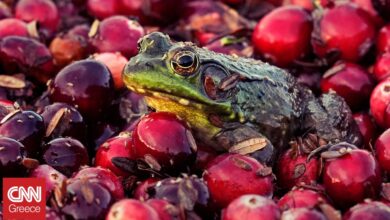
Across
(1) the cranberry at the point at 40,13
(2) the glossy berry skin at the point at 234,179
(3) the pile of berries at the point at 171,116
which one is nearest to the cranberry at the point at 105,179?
(3) the pile of berries at the point at 171,116

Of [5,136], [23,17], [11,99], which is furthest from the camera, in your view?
[23,17]

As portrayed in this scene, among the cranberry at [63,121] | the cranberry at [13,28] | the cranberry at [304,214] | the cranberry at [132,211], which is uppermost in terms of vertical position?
the cranberry at [132,211]

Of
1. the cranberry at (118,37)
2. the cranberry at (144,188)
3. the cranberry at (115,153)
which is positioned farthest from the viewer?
the cranberry at (118,37)

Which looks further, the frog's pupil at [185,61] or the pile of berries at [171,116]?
the frog's pupil at [185,61]

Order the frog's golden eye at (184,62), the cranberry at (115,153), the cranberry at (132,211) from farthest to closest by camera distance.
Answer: the frog's golden eye at (184,62)
the cranberry at (115,153)
the cranberry at (132,211)

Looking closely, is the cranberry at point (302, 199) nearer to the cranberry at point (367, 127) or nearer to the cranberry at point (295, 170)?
the cranberry at point (295, 170)

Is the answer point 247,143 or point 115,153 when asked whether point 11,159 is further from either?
point 247,143

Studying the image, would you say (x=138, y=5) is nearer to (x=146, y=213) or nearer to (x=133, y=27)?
(x=133, y=27)

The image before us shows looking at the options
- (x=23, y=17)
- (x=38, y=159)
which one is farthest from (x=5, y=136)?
(x=23, y=17)

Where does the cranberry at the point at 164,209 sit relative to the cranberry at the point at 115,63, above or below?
above
